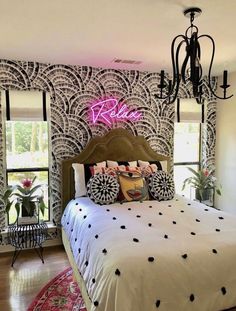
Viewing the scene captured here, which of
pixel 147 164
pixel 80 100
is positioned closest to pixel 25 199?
pixel 80 100

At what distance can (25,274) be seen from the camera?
3182mm

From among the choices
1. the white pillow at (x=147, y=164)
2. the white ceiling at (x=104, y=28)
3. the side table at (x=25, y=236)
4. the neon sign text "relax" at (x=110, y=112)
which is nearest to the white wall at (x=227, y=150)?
the white ceiling at (x=104, y=28)

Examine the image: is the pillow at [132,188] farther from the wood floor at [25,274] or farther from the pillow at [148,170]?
the wood floor at [25,274]

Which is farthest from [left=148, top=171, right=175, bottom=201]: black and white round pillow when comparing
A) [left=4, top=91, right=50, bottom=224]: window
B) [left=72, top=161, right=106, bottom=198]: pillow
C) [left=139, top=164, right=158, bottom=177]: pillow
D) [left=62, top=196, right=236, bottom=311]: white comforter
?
[left=4, top=91, right=50, bottom=224]: window

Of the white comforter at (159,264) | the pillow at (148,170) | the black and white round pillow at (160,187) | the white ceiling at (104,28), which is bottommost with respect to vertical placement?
the white comforter at (159,264)

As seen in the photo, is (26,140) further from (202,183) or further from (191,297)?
(191,297)

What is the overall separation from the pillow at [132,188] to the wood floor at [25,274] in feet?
3.62

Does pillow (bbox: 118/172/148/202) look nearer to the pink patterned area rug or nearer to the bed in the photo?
the bed

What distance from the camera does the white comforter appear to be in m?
1.80

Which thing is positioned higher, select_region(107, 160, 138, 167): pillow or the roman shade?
the roman shade

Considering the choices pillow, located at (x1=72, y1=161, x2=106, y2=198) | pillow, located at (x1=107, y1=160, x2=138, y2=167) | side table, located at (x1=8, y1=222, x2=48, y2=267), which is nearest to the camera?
side table, located at (x1=8, y1=222, x2=48, y2=267)

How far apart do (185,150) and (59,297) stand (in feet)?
9.94

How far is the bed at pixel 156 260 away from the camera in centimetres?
181

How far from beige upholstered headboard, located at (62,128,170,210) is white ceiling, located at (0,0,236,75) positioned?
1071mm
